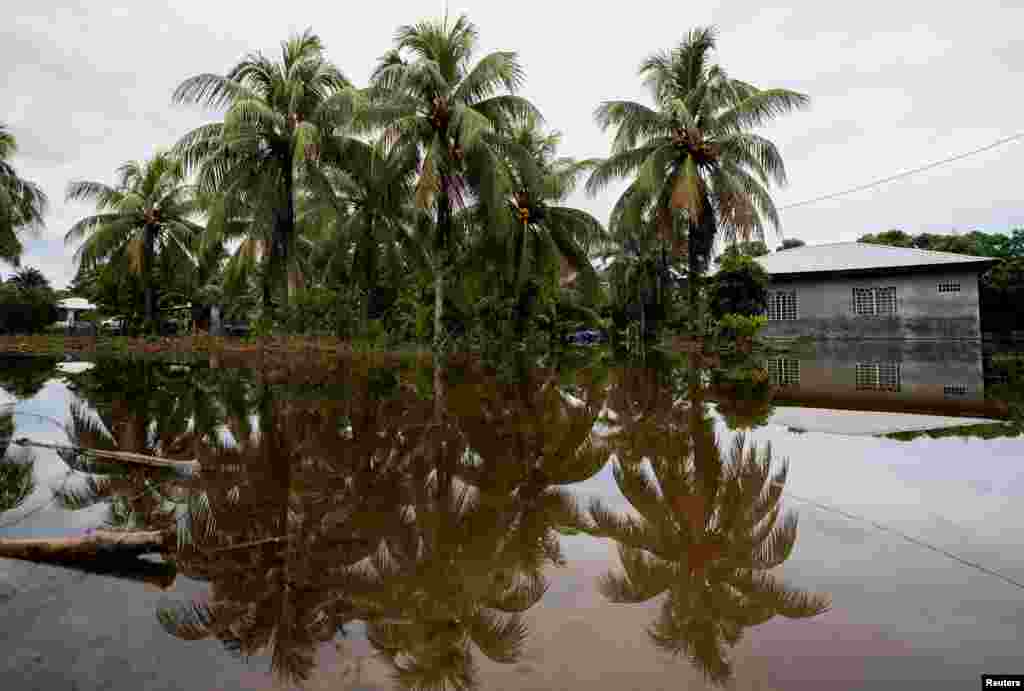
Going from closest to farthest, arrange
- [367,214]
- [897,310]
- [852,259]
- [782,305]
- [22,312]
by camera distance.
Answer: [367,214]
[897,310]
[852,259]
[782,305]
[22,312]

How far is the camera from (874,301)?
2323 cm

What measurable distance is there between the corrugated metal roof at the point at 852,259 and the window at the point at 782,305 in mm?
1003

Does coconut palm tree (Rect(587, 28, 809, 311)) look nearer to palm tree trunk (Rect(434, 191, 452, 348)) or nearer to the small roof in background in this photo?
palm tree trunk (Rect(434, 191, 452, 348))

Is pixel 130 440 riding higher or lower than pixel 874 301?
lower

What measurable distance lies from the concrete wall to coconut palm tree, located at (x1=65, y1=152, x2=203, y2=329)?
22.5m

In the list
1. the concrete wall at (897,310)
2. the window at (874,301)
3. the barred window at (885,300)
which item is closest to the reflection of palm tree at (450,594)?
the concrete wall at (897,310)

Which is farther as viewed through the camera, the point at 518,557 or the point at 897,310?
the point at 897,310

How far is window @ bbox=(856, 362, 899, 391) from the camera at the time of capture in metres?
9.15

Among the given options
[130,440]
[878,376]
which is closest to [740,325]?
[878,376]

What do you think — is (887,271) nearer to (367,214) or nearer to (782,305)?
(782,305)

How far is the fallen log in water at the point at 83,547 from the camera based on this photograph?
7.34ft

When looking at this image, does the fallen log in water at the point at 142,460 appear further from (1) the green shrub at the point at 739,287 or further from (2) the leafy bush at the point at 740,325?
(1) the green shrub at the point at 739,287

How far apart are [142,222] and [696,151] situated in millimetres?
18170

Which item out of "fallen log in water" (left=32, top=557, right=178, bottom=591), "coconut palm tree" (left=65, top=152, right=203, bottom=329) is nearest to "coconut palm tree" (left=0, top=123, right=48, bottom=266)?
"coconut palm tree" (left=65, top=152, right=203, bottom=329)
